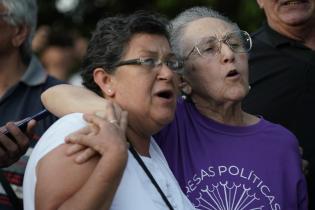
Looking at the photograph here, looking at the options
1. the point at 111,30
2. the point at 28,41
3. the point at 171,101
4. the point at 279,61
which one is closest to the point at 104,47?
the point at 111,30

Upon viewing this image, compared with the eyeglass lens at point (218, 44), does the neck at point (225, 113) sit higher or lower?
lower

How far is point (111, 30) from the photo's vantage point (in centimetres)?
367

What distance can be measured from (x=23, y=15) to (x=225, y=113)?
1167mm

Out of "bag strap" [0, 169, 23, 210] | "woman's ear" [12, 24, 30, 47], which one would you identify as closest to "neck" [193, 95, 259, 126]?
"bag strap" [0, 169, 23, 210]

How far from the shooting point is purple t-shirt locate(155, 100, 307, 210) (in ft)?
12.5

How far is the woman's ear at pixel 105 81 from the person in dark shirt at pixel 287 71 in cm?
116

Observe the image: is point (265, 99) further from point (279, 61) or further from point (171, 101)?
point (171, 101)

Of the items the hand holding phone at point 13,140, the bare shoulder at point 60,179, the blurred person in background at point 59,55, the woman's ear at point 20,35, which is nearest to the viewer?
the bare shoulder at point 60,179

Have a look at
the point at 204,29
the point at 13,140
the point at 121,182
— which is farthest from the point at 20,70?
the point at 121,182

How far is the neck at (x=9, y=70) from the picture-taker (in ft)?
14.8

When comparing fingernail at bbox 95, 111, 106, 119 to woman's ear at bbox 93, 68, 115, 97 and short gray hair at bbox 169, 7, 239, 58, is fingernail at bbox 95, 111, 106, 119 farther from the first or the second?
short gray hair at bbox 169, 7, 239, 58

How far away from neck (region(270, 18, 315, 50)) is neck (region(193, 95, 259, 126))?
1.01 metres

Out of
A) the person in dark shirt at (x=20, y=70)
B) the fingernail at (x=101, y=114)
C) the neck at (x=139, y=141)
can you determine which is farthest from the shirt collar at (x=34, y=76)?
the fingernail at (x=101, y=114)

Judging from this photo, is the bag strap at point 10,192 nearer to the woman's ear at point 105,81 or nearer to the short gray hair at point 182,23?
the woman's ear at point 105,81
